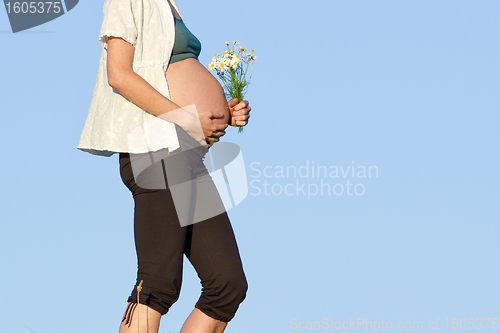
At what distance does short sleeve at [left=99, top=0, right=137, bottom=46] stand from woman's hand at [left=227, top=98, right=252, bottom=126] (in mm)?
574

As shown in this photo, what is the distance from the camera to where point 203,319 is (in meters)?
2.44

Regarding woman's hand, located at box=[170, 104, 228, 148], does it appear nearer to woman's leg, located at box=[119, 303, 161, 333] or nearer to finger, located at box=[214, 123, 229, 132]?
finger, located at box=[214, 123, 229, 132]

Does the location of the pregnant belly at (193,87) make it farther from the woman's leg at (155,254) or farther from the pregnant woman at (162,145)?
the woman's leg at (155,254)

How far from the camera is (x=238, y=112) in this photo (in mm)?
2689

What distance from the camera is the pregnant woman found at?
223cm

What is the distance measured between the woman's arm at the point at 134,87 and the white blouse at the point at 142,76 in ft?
0.11

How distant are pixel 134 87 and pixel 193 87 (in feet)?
1.07

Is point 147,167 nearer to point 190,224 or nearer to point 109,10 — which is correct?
point 190,224

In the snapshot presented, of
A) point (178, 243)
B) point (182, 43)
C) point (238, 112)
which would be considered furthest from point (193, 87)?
point (178, 243)

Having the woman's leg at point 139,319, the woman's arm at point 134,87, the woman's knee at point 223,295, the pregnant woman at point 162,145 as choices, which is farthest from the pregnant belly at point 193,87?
the woman's leg at point 139,319

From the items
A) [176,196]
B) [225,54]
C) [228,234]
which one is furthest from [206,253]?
[225,54]

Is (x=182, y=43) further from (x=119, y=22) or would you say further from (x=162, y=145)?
(x=162, y=145)

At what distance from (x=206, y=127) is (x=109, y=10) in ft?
1.90

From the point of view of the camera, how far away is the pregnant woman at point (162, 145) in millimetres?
2227
